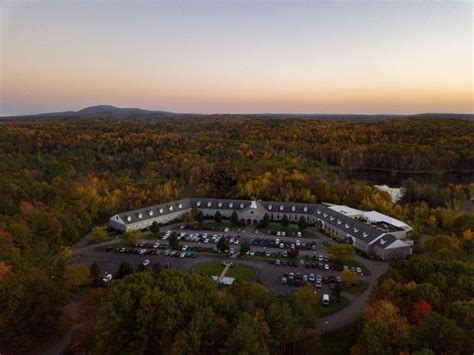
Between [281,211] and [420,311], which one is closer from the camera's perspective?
[420,311]

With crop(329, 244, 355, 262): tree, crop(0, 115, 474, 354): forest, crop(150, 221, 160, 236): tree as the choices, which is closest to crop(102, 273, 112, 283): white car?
crop(0, 115, 474, 354): forest

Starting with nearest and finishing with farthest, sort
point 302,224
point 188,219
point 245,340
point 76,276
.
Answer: point 245,340 < point 76,276 < point 302,224 < point 188,219

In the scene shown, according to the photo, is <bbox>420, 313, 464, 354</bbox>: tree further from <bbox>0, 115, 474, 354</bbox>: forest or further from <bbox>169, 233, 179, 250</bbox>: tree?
→ <bbox>169, 233, 179, 250</bbox>: tree

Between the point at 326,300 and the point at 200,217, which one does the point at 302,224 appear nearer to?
the point at 200,217

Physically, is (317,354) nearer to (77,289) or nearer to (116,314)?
(116,314)

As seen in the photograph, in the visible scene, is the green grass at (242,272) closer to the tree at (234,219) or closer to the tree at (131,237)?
the tree at (131,237)

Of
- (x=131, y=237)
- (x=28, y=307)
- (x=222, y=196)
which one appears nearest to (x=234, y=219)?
(x=222, y=196)

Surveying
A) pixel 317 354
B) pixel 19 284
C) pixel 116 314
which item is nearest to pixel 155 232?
pixel 19 284
